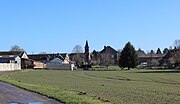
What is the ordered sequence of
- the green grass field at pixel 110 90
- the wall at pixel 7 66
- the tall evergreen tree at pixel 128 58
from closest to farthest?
the green grass field at pixel 110 90 → the wall at pixel 7 66 → the tall evergreen tree at pixel 128 58

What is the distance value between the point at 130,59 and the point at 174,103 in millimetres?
118401

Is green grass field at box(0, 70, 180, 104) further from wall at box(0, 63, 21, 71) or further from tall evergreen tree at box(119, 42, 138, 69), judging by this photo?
tall evergreen tree at box(119, 42, 138, 69)

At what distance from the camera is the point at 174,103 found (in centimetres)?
2166

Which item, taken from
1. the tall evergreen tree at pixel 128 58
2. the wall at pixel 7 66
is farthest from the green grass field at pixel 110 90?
the tall evergreen tree at pixel 128 58

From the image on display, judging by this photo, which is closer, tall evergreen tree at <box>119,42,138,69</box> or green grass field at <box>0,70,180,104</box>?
green grass field at <box>0,70,180,104</box>

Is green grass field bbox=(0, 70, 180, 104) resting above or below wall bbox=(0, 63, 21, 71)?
below

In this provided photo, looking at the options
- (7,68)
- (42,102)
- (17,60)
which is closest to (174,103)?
(42,102)

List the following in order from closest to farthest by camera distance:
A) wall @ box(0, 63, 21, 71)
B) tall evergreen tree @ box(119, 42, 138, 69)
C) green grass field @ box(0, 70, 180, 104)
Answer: green grass field @ box(0, 70, 180, 104), wall @ box(0, 63, 21, 71), tall evergreen tree @ box(119, 42, 138, 69)

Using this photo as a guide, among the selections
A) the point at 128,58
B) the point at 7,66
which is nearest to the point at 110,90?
the point at 7,66

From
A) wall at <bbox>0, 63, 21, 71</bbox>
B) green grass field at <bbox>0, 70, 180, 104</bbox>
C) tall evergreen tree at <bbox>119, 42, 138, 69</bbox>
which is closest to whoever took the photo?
green grass field at <bbox>0, 70, 180, 104</bbox>

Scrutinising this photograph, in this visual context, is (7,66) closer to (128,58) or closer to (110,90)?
(128,58)

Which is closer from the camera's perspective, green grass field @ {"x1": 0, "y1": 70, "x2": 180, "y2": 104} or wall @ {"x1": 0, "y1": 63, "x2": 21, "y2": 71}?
green grass field @ {"x1": 0, "y1": 70, "x2": 180, "y2": 104}

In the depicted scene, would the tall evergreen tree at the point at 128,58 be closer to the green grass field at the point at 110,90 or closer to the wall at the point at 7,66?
the wall at the point at 7,66

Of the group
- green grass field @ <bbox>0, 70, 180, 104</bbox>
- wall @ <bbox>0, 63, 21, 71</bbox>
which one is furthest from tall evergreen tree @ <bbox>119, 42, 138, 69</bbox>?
green grass field @ <bbox>0, 70, 180, 104</bbox>
